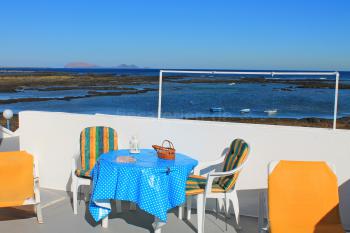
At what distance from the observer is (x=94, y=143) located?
4.43m

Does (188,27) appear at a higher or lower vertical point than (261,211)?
higher

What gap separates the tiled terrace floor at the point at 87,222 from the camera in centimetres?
374

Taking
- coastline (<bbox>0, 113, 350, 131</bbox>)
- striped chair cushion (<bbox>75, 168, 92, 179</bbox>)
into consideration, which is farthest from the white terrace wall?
coastline (<bbox>0, 113, 350, 131</bbox>)

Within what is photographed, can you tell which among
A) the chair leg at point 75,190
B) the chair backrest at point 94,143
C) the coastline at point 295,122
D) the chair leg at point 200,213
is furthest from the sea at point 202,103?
the chair leg at point 200,213

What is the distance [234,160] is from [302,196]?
2.53ft

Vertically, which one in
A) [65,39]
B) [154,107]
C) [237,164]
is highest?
[65,39]

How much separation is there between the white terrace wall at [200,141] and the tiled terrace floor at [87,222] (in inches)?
19.2

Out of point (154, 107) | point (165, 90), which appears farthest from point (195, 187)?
point (165, 90)

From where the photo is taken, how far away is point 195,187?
3635 mm

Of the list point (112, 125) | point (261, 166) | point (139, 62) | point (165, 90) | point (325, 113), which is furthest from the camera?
point (139, 62)

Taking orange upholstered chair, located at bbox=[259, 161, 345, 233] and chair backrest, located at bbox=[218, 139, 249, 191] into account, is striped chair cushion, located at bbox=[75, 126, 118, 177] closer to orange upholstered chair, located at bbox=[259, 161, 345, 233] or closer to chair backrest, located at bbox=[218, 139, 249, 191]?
chair backrest, located at bbox=[218, 139, 249, 191]

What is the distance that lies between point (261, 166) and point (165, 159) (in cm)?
109

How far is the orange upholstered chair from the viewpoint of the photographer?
308cm

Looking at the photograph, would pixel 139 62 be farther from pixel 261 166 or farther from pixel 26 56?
pixel 261 166
